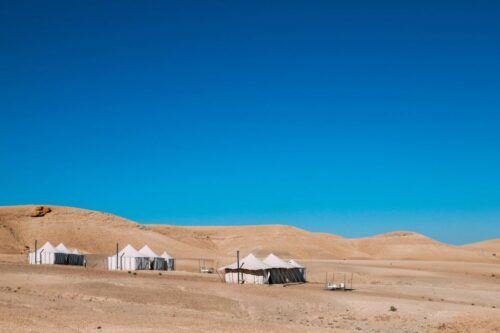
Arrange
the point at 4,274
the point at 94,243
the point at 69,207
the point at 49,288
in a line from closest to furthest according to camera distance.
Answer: the point at 49,288
the point at 4,274
the point at 94,243
the point at 69,207

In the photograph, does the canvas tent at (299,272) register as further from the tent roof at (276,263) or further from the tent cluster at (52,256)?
the tent cluster at (52,256)

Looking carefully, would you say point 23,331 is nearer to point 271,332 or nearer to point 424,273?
point 271,332

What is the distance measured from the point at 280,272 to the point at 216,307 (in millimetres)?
18490

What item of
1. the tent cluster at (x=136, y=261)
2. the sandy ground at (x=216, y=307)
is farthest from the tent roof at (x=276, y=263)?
the tent cluster at (x=136, y=261)

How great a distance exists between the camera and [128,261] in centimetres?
5975

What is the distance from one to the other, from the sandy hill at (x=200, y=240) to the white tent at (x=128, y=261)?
26.9 m

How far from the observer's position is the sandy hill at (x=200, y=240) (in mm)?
90625

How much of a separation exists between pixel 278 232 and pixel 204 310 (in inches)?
3950

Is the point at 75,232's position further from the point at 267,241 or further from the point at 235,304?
the point at 235,304

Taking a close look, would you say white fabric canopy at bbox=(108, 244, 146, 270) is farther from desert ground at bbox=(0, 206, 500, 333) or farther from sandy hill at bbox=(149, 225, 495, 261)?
sandy hill at bbox=(149, 225, 495, 261)

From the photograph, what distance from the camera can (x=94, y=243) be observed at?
89.8 meters

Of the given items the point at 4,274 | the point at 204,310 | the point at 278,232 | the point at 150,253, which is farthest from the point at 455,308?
the point at 278,232

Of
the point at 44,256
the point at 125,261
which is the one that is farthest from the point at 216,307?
the point at 44,256

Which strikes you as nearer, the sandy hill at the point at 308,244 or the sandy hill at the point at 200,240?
the sandy hill at the point at 200,240
